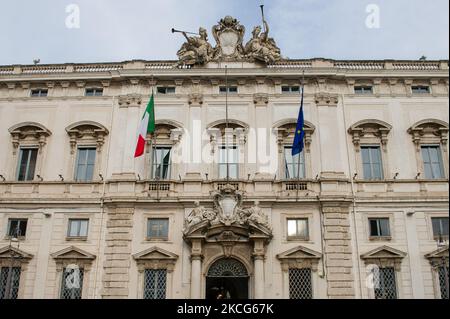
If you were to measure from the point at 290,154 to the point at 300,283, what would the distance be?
22.7ft

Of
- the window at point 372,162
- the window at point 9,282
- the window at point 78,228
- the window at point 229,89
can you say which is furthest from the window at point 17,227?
the window at point 372,162

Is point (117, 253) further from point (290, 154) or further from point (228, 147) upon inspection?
point (290, 154)

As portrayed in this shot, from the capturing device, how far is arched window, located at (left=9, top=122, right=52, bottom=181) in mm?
26359

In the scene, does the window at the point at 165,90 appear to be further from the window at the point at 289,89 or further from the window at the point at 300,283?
the window at the point at 300,283

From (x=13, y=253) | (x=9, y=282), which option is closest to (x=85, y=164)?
(x=13, y=253)

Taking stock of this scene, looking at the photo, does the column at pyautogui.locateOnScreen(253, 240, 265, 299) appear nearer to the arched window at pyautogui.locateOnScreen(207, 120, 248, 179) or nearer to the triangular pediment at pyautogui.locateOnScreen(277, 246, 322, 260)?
the triangular pediment at pyautogui.locateOnScreen(277, 246, 322, 260)

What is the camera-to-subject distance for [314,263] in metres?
23.8

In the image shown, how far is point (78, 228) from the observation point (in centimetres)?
2511

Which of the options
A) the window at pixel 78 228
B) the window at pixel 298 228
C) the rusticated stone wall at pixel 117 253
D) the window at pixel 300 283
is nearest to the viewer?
the window at pixel 300 283

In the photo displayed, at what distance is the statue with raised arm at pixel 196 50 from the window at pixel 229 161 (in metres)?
5.51

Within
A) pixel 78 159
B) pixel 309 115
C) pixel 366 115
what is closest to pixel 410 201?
pixel 366 115

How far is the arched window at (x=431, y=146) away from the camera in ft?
84.5

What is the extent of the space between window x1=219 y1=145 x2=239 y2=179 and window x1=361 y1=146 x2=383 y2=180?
6.88 metres
